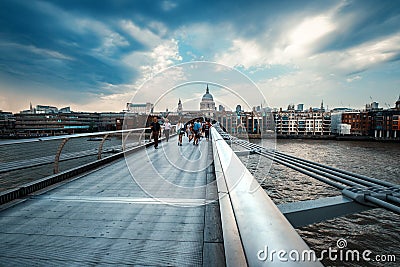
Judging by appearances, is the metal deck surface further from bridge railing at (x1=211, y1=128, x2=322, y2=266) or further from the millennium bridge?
bridge railing at (x1=211, y1=128, x2=322, y2=266)

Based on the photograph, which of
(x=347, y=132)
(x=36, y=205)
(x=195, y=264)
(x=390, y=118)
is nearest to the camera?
(x=195, y=264)

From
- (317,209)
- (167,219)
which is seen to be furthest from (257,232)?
(167,219)

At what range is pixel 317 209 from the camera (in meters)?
1.26

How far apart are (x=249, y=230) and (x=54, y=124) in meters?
80.0

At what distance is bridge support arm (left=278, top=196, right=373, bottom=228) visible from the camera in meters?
1.21

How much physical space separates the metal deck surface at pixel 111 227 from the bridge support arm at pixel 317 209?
1.84ft

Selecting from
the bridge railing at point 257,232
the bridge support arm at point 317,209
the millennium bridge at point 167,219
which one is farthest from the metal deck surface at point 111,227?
the bridge support arm at point 317,209

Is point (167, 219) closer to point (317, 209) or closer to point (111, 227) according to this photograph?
point (111, 227)

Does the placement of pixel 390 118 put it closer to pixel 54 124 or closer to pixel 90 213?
pixel 90 213

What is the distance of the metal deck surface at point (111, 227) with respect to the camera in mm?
1513

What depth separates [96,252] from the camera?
156 cm

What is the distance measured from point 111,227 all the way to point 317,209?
1574 mm

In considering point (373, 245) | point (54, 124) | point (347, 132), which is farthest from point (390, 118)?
point (54, 124)

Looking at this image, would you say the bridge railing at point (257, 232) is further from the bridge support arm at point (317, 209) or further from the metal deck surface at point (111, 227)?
the metal deck surface at point (111, 227)
